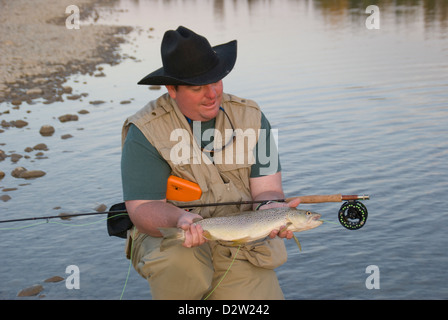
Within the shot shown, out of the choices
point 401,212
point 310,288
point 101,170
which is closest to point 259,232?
point 310,288

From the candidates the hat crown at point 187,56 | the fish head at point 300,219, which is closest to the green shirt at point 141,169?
the hat crown at point 187,56

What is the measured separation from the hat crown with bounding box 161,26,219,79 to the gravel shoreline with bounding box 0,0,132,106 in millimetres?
10194

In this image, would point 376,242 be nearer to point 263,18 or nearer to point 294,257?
point 294,257

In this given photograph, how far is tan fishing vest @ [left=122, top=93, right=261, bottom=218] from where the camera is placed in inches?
164

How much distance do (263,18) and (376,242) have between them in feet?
91.6

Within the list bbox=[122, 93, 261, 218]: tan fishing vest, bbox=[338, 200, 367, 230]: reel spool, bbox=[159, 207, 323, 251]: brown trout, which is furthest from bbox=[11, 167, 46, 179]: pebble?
bbox=[338, 200, 367, 230]: reel spool

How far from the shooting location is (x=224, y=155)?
426 cm

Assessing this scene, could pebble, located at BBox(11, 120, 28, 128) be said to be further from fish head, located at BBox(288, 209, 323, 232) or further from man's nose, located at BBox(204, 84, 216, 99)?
fish head, located at BBox(288, 209, 323, 232)

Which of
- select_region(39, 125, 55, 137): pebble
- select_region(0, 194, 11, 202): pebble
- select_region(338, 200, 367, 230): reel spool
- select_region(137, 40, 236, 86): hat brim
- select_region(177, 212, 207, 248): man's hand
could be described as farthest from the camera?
select_region(39, 125, 55, 137): pebble

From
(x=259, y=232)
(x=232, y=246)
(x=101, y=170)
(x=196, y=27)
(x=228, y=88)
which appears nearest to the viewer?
(x=259, y=232)

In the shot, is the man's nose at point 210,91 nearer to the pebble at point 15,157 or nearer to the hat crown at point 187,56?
the hat crown at point 187,56

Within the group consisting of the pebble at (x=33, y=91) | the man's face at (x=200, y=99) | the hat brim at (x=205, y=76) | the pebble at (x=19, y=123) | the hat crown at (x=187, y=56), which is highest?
the hat crown at (x=187, y=56)

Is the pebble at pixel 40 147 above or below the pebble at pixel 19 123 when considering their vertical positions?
below

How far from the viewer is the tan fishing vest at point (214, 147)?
4168 mm
